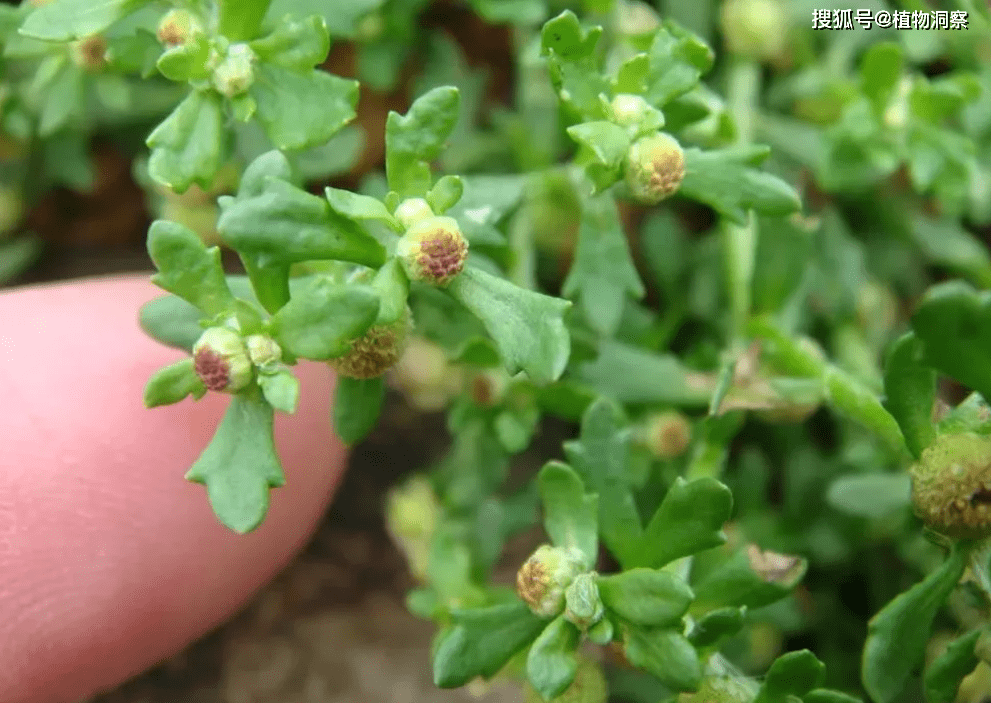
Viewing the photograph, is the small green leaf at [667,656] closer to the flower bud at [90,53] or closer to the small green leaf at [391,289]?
the small green leaf at [391,289]

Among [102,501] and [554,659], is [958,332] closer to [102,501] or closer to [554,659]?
[554,659]

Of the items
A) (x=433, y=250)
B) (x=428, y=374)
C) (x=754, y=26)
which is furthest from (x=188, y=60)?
(x=754, y=26)

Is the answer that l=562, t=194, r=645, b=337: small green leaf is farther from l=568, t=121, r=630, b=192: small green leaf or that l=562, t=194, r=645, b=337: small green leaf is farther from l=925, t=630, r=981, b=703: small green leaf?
l=925, t=630, r=981, b=703: small green leaf

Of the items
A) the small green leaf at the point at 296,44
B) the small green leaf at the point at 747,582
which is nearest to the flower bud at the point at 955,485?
the small green leaf at the point at 747,582

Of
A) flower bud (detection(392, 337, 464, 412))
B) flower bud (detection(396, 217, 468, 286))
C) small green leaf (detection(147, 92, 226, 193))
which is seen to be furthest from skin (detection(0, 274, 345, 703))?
flower bud (detection(396, 217, 468, 286))

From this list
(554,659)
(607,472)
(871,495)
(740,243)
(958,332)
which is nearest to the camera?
(958,332)

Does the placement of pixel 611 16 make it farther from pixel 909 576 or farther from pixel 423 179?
pixel 909 576

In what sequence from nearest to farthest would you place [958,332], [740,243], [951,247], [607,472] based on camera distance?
1. [958,332]
2. [607,472]
3. [740,243]
4. [951,247]
